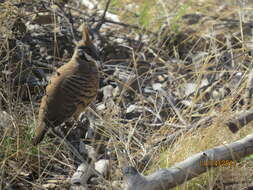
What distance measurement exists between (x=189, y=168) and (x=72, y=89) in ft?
4.62

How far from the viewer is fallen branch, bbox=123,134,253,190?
2787mm

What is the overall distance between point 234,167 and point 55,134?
1.34 m

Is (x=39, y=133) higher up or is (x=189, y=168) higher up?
(x=189, y=168)

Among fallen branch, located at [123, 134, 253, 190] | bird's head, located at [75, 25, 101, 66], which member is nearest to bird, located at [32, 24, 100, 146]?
bird's head, located at [75, 25, 101, 66]

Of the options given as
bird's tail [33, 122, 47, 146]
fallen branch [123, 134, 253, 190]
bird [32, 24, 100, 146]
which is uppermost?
fallen branch [123, 134, 253, 190]

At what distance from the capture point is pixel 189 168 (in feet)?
9.71

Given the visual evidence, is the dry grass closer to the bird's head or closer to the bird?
the bird

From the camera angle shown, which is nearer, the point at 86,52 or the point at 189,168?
the point at 189,168

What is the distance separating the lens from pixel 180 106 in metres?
4.48

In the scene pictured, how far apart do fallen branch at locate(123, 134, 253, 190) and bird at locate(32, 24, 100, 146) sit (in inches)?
45.3

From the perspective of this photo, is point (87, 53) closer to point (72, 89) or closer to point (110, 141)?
point (72, 89)
